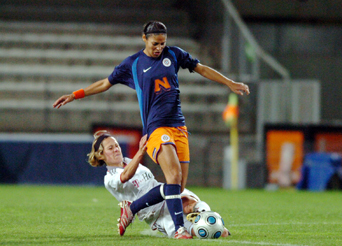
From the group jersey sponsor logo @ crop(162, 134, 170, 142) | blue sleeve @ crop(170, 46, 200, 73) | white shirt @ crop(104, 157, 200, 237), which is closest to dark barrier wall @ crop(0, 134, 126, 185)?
white shirt @ crop(104, 157, 200, 237)

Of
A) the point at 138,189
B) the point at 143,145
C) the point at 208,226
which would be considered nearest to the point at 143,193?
the point at 138,189

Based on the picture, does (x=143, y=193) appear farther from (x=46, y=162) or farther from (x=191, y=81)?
(x=191, y=81)

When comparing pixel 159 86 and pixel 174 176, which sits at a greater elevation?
pixel 159 86

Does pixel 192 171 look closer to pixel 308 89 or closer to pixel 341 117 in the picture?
pixel 308 89

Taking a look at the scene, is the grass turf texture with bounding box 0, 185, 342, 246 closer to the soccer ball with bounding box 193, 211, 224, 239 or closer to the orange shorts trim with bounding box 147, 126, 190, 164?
the soccer ball with bounding box 193, 211, 224, 239

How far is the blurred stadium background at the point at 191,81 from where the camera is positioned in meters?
15.2

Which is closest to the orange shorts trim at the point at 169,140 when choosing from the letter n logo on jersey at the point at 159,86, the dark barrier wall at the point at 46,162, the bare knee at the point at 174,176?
the bare knee at the point at 174,176

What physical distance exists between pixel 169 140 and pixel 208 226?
787 millimetres

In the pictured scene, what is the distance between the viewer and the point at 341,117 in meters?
18.8

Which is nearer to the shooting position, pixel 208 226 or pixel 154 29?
pixel 208 226

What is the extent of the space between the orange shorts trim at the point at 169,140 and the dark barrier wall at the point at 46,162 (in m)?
9.62

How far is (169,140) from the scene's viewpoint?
511 cm

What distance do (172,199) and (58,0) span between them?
17666 millimetres

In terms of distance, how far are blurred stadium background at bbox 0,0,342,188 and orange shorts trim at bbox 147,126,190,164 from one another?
945 cm
